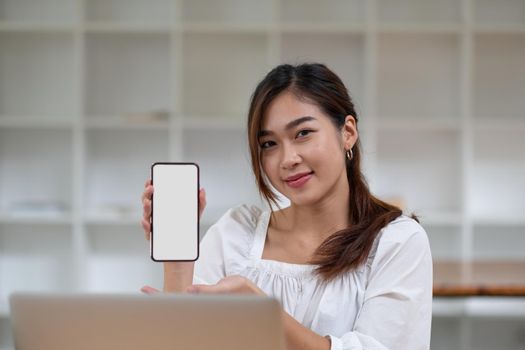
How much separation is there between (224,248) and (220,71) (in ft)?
9.19

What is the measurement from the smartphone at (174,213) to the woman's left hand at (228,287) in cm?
10

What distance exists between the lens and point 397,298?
4.39ft

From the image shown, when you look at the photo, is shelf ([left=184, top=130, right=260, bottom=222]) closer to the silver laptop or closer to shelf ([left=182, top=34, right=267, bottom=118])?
shelf ([left=182, top=34, right=267, bottom=118])

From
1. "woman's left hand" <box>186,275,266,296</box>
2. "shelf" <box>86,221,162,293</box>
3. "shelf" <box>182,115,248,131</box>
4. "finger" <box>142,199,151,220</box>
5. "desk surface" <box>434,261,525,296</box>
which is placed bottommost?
"shelf" <box>86,221,162,293</box>

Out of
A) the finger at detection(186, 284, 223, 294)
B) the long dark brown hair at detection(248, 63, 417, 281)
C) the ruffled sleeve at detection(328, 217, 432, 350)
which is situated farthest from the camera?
the long dark brown hair at detection(248, 63, 417, 281)

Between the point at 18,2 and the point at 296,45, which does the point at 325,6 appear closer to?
the point at 296,45

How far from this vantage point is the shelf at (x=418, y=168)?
4223 mm

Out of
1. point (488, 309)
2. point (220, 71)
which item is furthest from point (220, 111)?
point (488, 309)

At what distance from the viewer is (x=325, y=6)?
4262 mm

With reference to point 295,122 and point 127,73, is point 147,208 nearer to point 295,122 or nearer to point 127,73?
point 295,122

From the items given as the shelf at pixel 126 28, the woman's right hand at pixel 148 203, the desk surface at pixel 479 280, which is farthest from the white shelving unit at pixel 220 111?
the woman's right hand at pixel 148 203

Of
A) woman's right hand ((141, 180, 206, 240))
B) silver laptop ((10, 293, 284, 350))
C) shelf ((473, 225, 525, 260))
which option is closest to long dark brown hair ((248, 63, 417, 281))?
woman's right hand ((141, 180, 206, 240))

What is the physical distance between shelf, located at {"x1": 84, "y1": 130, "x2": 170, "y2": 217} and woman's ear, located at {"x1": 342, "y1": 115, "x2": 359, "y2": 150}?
277 cm

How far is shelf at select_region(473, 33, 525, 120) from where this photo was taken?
14.0 ft
